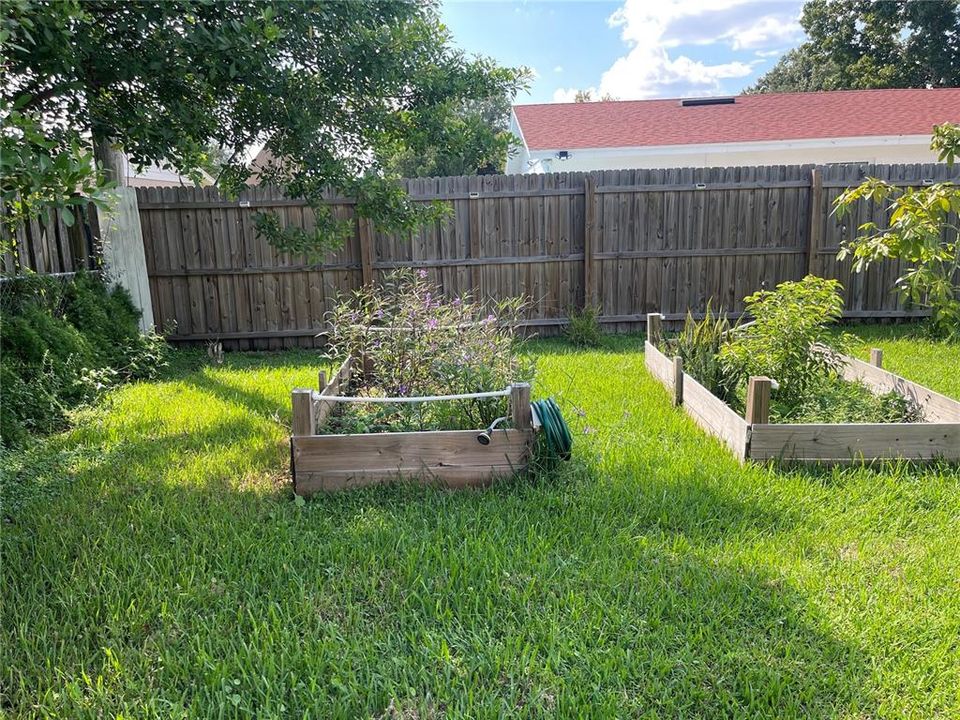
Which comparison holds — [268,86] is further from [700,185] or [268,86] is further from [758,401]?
[700,185]

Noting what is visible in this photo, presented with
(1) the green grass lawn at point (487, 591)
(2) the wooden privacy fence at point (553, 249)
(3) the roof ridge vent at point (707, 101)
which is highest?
(3) the roof ridge vent at point (707, 101)

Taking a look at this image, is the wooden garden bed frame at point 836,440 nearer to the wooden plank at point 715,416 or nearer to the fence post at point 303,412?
the wooden plank at point 715,416

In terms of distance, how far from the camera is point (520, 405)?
3.50 meters

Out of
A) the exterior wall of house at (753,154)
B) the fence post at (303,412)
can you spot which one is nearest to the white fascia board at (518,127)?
the exterior wall of house at (753,154)

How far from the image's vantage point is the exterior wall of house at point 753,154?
13844 millimetres

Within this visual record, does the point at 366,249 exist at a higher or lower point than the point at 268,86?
lower

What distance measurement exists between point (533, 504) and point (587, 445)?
92 centimetres

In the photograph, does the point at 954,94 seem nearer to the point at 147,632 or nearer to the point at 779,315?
the point at 779,315

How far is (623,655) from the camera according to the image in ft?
6.94

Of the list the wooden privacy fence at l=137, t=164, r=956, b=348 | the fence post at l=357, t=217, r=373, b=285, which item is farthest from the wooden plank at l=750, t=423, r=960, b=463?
the fence post at l=357, t=217, r=373, b=285

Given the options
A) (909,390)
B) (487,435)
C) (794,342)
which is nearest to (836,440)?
(794,342)

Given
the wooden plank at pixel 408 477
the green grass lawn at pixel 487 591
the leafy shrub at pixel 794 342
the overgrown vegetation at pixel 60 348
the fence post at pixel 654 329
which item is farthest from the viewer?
the fence post at pixel 654 329

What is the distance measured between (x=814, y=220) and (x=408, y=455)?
6.66 metres

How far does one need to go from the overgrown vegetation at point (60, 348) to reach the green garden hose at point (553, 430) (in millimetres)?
3456
